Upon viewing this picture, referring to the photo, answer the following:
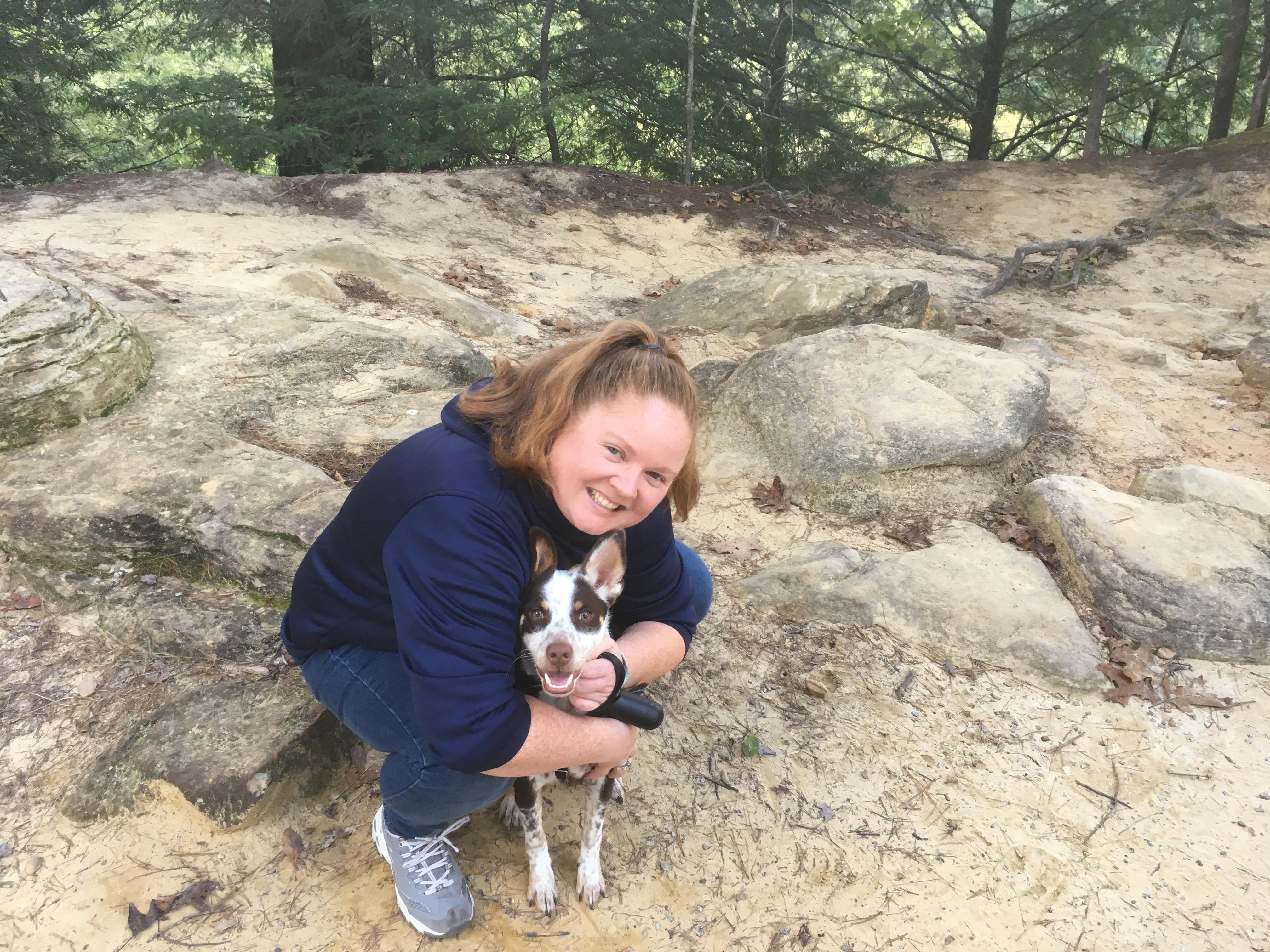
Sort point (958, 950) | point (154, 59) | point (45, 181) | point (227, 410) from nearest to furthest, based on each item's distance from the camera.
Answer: point (958, 950) < point (227, 410) < point (45, 181) < point (154, 59)

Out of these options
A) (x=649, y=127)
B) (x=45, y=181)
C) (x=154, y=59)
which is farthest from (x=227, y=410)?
(x=154, y=59)

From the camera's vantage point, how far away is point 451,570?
161 centimetres

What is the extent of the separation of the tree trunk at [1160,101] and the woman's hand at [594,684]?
1449 centimetres

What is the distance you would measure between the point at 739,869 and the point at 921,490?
2377 millimetres

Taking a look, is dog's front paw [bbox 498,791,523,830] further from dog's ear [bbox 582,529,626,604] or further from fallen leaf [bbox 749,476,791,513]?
fallen leaf [bbox 749,476,791,513]

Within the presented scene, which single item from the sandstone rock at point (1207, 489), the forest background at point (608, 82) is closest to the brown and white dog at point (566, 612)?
the sandstone rock at point (1207, 489)

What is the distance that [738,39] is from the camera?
10.5m

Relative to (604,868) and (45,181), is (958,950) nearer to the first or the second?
(604,868)

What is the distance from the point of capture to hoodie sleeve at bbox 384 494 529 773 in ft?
5.25

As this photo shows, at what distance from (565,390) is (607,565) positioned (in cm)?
41

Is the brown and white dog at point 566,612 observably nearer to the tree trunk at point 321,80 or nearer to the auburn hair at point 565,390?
the auburn hair at point 565,390

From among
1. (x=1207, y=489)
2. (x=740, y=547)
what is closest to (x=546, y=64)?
(x=740, y=547)

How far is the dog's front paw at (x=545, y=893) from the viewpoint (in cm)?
218

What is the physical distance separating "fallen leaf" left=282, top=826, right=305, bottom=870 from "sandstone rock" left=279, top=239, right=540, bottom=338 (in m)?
4.02
